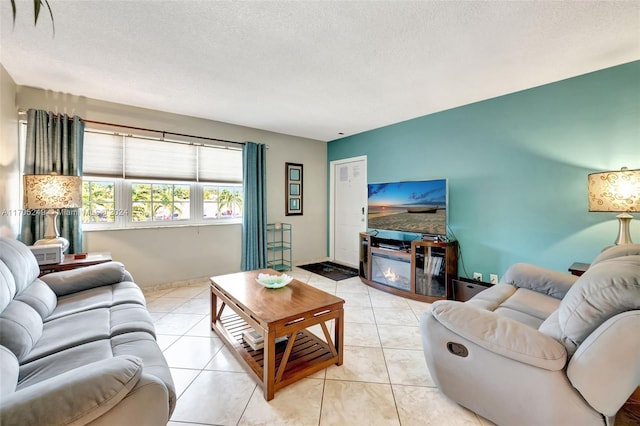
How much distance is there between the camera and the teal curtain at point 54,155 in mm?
2721

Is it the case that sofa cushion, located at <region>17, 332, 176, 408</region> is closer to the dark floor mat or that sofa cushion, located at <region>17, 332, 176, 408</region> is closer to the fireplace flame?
the fireplace flame

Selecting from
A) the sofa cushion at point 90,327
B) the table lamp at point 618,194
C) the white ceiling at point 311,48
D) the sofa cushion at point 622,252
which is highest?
the white ceiling at point 311,48

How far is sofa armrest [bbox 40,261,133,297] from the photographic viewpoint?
200 cm

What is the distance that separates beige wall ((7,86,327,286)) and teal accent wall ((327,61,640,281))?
1.98 meters

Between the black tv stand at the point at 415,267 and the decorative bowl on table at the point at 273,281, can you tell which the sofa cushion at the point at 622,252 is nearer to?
the black tv stand at the point at 415,267

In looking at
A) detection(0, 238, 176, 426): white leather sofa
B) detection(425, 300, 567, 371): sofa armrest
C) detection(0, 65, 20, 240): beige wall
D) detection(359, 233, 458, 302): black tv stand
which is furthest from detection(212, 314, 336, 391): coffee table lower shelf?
detection(0, 65, 20, 240): beige wall

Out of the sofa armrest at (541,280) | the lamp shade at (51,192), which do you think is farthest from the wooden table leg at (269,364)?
the lamp shade at (51,192)

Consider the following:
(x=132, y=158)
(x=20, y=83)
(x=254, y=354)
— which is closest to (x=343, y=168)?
(x=132, y=158)

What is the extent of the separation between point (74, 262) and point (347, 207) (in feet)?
12.3

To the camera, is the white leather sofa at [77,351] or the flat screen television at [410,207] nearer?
the white leather sofa at [77,351]

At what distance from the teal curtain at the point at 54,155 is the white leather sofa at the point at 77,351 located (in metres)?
1.12

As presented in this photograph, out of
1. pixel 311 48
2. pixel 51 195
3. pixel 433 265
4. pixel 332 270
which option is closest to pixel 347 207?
pixel 332 270

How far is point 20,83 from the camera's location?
2697 millimetres

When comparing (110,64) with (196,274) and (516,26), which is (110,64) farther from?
(516,26)
